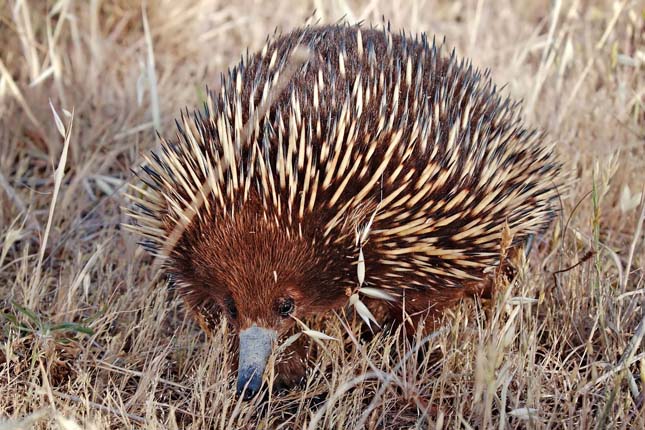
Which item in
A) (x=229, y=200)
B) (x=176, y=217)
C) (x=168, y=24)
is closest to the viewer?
(x=229, y=200)

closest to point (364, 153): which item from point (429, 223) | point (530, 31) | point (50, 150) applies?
point (429, 223)

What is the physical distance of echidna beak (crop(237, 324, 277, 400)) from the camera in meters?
2.11

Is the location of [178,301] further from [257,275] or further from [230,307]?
[257,275]

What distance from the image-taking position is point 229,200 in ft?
6.95

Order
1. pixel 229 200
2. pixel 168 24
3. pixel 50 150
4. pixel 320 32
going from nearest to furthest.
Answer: pixel 229 200 → pixel 320 32 → pixel 50 150 → pixel 168 24

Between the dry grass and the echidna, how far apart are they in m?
0.16

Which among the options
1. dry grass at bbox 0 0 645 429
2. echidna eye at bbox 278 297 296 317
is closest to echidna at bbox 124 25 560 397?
echidna eye at bbox 278 297 296 317

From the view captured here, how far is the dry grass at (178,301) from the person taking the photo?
2.17 meters

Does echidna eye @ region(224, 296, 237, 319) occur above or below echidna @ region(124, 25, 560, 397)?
below

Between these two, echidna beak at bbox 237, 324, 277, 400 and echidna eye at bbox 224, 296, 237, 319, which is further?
echidna eye at bbox 224, 296, 237, 319

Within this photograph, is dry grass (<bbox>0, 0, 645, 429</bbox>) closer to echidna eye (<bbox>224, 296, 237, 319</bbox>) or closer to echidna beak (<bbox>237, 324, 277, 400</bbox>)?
echidna beak (<bbox>237, 324, 277, 400</bbox>)

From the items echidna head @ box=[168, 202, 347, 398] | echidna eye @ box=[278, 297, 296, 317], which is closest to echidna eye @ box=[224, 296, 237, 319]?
echidna head @ box=[168, 202, 347, 398]

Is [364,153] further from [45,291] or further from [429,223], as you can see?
[45,291]

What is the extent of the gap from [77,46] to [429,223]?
224 cm
